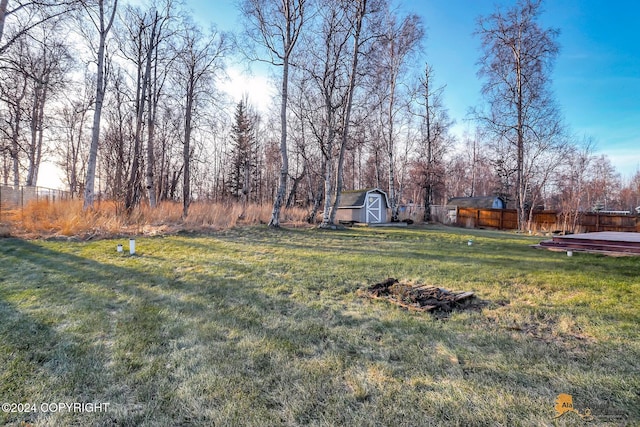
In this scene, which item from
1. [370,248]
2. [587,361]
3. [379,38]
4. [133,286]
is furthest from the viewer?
[379,38]

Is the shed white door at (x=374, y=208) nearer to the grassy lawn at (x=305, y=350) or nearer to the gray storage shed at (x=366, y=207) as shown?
the gray storage shed at (x=366, y=207)

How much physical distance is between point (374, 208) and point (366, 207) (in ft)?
2.39

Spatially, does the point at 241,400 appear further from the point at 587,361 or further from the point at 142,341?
the point at 587,361

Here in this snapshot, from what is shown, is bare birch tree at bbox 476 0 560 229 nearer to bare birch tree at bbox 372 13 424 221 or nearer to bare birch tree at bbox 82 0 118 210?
bare birch tree at bbox 372 13 424 221

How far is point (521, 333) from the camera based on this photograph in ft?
8.63

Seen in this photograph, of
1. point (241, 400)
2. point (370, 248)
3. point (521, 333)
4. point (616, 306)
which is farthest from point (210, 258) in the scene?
point (616, 306)

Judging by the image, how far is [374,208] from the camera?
20031 mm

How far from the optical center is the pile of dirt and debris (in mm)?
3268

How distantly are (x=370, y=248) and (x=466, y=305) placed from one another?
454 centimetres

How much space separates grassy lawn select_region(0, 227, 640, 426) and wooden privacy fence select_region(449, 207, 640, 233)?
51.7ft

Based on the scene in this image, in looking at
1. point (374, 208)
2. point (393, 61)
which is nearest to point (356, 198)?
point (374, 208)

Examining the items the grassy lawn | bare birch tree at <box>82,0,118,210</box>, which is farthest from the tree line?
the grassy lawn

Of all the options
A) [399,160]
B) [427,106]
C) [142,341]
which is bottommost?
[142,341]

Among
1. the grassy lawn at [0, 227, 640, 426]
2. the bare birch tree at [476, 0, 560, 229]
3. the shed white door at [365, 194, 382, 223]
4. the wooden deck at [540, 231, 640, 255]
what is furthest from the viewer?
the shed white door at [365, 194, 382, 223]
